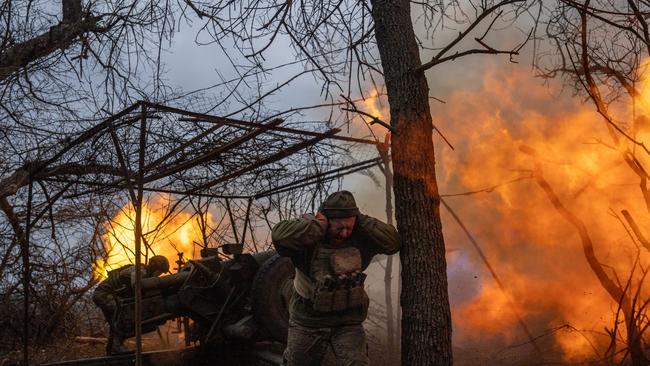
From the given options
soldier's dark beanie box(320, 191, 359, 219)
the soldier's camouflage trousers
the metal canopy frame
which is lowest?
the soldier's camouflage trousers

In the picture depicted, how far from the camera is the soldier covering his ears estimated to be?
15.3 feet

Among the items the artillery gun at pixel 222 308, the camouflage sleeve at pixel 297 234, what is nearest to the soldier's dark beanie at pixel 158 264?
the artillery gun at pixel 222 308

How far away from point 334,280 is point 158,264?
397 cm

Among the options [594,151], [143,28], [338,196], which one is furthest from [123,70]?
[594,151]

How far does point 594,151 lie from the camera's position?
632 inches

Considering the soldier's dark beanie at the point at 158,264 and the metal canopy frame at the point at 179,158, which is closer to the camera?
the metal canopy frame at the point at 179,158

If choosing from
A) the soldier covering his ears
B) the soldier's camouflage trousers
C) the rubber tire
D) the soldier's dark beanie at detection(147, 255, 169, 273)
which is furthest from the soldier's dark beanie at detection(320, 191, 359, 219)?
the soldier's dark beanie at detection(147, 255, 169, 273)

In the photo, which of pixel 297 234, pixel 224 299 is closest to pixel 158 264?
pixel 224 299

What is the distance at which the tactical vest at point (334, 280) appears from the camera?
4.64 meters

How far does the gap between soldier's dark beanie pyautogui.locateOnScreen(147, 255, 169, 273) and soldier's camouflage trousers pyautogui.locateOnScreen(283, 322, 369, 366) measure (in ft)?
11.3

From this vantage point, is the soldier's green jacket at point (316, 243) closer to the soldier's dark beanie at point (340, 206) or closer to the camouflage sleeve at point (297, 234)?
the camouflage sleeve at point (297, 234)

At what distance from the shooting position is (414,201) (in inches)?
190

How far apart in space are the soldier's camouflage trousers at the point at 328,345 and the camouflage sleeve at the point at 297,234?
2.87 feet

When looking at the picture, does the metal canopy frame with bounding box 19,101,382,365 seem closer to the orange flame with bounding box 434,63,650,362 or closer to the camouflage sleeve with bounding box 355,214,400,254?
the camouflage sleeve with bounding box 355,214,400,254
